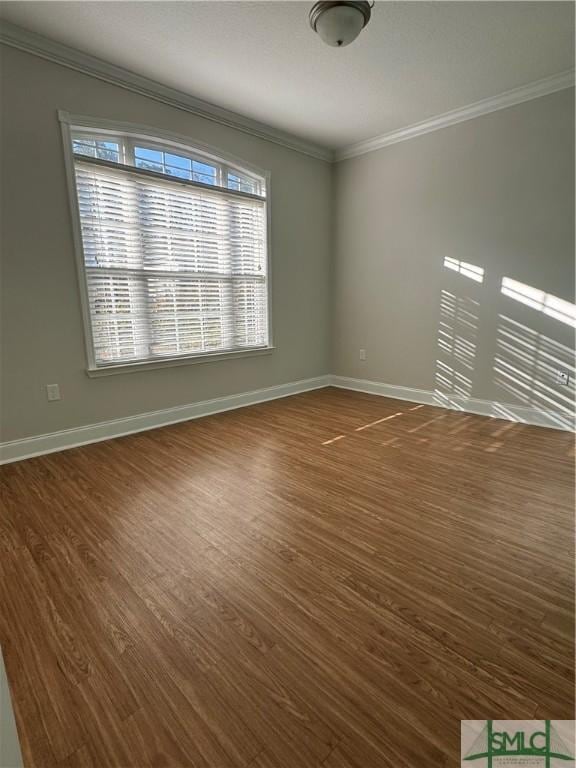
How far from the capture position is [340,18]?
6.73 feet

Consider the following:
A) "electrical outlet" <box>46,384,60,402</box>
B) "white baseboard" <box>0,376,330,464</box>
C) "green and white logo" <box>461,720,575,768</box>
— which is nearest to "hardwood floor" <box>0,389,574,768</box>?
"green and white logo" <box>461,720,575,768</box>

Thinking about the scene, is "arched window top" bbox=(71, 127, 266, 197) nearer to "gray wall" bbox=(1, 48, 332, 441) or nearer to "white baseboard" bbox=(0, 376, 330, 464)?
"gray wall" bbox=(1, 48, 332, 441)

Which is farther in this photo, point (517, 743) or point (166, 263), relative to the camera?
point (166, 263)

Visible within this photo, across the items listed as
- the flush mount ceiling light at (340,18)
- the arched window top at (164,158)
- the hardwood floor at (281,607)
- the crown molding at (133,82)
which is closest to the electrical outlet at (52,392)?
the hardwood floor at (281,607)

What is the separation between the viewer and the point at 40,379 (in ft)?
9.31

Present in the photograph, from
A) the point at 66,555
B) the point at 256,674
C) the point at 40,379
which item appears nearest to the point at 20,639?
the point at 66,555

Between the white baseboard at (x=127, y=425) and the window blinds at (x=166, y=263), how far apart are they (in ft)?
1.80

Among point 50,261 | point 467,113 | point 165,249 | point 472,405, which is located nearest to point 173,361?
point 165,249

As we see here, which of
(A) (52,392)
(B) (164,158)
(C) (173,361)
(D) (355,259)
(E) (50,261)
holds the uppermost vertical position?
(B) (164,158)

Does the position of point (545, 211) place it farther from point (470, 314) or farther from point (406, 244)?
point (406, 244)

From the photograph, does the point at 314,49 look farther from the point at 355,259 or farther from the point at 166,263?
the point at 355,259

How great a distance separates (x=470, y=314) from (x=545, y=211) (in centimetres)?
104

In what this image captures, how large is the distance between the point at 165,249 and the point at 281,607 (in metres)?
3.05

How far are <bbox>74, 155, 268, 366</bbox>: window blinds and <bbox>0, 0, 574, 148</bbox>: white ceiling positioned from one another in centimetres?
76
